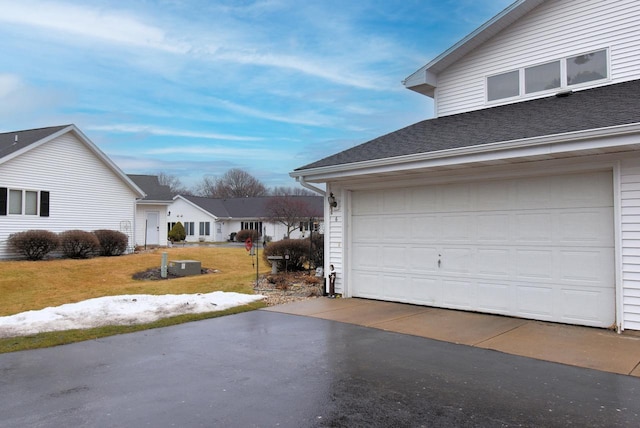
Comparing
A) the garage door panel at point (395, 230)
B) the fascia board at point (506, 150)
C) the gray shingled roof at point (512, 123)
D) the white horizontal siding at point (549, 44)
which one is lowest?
the garage door panel at point (395, 230)

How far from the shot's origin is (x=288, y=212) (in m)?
41.6

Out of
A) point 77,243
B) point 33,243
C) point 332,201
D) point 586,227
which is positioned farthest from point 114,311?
point 77,243

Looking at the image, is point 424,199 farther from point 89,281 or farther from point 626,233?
point 89,281

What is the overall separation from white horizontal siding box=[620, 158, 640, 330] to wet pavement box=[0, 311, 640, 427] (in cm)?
229

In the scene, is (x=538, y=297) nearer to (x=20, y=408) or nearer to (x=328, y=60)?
(x=20, y=408)

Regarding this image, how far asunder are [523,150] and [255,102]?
20.6 m

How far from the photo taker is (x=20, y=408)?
4191mm

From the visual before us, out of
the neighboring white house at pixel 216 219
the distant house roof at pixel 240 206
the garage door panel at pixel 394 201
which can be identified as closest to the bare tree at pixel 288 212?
the neighboring white house at pixel 216 219

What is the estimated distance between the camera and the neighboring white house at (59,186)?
17.6 metres

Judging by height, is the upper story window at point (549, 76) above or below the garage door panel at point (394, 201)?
above

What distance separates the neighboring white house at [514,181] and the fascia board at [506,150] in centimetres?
2

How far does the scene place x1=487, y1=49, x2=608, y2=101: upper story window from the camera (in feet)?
30.5

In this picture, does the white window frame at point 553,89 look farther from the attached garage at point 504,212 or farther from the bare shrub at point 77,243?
the bare shrub at point 77,243

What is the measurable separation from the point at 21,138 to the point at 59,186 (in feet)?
9.15
